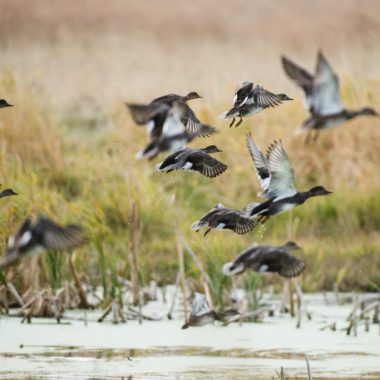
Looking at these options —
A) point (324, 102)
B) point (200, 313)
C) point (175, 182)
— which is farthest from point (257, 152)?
point (175, 182)

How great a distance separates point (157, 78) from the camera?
94.7 feet

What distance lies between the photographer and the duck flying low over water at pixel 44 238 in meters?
5.97

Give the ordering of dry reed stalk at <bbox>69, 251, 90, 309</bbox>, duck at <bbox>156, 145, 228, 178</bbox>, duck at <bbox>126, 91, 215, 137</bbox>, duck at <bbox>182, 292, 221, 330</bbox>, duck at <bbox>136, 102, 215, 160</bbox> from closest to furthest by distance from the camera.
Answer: duck at <bbox>136, 102, 215, 160</bbox> → duck at <bbox>126, 91, 215, 137</bbox> → duck at <bbox>156, 145, 228, 178</bbox> → duck at <bbox>182, 292, 221, 330</bbox> → dry reed stalk at <bbox>69, 251, 90, 309</bbox>

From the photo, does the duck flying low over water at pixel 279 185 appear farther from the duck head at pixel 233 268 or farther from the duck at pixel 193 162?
the duck at pixel 193 162

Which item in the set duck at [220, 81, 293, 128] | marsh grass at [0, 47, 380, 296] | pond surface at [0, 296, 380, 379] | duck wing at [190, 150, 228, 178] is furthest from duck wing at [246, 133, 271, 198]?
marsh grass at [0, 47, 380, 296]

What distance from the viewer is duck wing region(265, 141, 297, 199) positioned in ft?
22.2

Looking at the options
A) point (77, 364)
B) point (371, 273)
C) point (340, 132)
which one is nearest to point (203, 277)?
point (77, 364)

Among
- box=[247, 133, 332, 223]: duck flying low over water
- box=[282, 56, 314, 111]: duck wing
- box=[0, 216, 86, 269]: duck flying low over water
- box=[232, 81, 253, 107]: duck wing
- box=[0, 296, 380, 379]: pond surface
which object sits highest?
box=[282, 56, 314, 111]: duck wing

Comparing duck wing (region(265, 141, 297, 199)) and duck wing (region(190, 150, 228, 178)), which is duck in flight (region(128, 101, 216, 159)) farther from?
duck wing (region(265, 141, 297, 199))

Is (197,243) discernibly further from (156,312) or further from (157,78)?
(157,78)

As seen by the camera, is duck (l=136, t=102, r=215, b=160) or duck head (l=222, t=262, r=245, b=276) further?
duck head (l=222, t=262, r=245, b=276)

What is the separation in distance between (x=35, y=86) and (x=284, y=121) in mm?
2805

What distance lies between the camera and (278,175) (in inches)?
268

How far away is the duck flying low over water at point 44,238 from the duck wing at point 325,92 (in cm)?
151
